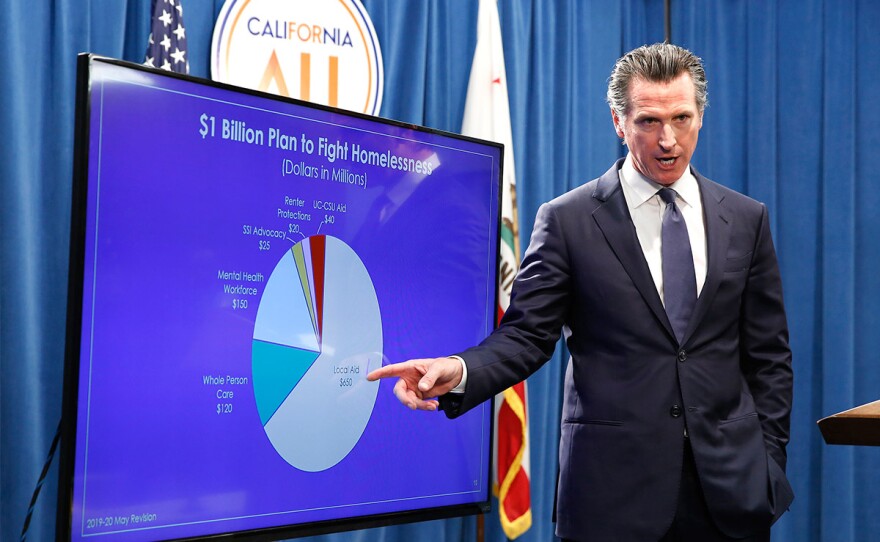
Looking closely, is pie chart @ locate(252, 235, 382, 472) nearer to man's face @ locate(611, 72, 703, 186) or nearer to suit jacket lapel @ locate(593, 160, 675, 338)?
suit jacket lapel @ locate(593, 160, 675, 338)

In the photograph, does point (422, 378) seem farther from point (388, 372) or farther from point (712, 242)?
point (712, 242)

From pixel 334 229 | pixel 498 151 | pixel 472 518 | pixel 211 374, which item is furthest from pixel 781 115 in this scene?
pixel 211 374

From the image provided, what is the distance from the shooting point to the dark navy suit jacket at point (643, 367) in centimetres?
191

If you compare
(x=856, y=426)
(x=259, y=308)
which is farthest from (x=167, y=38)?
(x=856, y=426)

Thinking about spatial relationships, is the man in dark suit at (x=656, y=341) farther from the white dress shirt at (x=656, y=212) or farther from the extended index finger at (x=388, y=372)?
the extended index finger at (x=388, y=372)

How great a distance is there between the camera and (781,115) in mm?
4215

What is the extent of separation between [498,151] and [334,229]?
706 mm

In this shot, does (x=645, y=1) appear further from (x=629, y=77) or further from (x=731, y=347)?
(x=731, y=347)

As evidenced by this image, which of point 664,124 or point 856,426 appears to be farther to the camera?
point 664,124

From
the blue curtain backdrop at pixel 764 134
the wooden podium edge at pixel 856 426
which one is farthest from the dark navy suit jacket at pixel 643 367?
the blue curtain backdrop at pixel 764 134

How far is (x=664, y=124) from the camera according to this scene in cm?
201

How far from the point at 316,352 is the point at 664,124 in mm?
1084

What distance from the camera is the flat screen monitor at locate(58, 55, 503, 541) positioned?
203cm

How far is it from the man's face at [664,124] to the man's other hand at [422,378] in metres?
0.66
